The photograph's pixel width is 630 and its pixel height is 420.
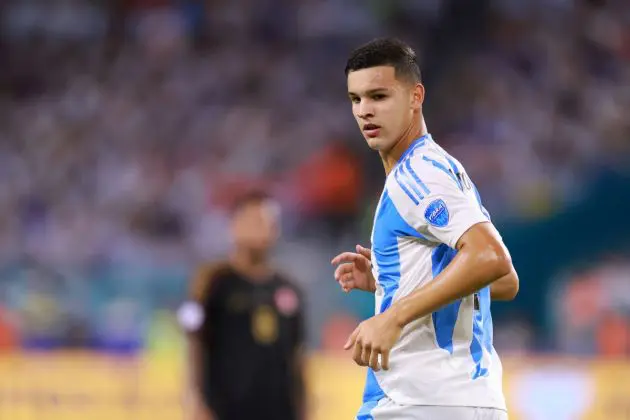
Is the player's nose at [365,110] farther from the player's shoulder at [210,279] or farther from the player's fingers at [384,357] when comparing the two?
the player's shoulder at [210,279]

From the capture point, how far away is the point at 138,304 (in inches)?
464

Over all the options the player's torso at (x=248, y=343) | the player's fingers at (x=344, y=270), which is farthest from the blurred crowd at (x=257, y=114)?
the player's fingers at (x=344, y=270)

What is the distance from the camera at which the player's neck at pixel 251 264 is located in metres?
5.92

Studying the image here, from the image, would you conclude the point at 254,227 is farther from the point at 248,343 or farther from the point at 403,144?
the point at 403,144

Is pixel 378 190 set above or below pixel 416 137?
above

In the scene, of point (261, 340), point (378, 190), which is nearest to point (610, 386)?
point (261, 340)

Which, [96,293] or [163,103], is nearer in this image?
[96,293]

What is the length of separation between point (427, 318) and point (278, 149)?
36.1 ft

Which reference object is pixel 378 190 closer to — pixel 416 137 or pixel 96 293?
pixel 96 293

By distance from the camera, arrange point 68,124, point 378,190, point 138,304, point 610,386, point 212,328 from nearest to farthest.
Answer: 1. point 212,328
2. point 610,386
3. point 138,304
4. point 378,190
5. point 68,124

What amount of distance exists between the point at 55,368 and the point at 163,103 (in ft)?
24.0

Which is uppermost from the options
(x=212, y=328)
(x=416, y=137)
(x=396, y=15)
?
(x=396, y=15)

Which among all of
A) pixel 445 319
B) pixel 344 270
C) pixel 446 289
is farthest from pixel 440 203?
pixel 344 270

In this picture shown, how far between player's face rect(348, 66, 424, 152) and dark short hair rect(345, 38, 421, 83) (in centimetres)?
A: 2
